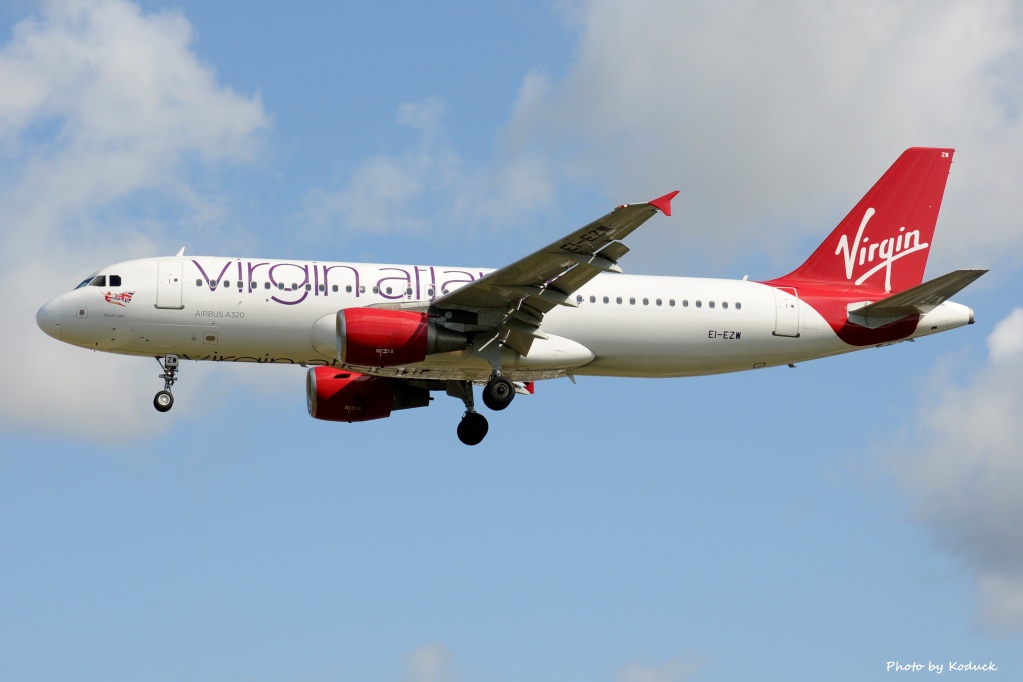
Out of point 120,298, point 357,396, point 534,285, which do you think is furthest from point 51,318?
point 534,285

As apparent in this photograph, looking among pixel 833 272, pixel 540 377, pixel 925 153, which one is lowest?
pixel 540 377

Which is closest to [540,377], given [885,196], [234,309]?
[234,309]

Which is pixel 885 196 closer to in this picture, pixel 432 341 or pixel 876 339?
pixel 876 339

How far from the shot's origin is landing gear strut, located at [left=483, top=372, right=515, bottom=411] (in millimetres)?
40656

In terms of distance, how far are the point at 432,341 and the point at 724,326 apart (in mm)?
8513

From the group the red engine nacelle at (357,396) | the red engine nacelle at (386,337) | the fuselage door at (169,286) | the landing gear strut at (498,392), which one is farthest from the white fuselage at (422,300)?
the red engine nacelle at (357,396)

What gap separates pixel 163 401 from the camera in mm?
40812

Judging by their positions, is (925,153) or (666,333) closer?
(666,333)

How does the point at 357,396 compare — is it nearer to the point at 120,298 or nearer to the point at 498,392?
the point at 498,392

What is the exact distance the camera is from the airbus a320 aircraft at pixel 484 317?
1538 inches

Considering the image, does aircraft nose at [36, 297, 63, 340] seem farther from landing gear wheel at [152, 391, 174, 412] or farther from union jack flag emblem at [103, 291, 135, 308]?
landing gear wheel at [152, 391, 174, 412]

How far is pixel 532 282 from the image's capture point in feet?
127

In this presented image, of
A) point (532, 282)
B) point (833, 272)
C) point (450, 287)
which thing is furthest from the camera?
point (833, 272)

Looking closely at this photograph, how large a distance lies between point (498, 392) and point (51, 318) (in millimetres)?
12201
